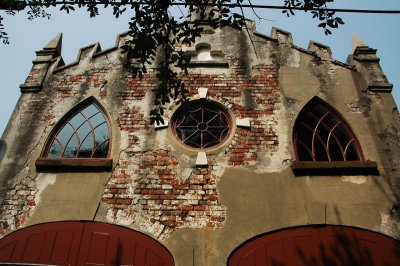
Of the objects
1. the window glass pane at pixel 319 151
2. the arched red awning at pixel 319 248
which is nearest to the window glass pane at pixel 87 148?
the arched red awning at pixel 319 248

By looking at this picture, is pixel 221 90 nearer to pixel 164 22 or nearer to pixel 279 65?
pixel 279 65

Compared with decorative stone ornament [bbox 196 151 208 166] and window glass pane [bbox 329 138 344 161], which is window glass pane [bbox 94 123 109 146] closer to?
decorative stone ornament [bbox 196 151 208 166]

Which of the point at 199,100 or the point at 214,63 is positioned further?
the point at 214,63

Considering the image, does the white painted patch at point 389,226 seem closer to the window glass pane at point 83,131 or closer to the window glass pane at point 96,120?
the window glass pane at point 96,120

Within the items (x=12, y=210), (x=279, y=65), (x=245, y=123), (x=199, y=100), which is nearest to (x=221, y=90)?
(x=199, y=100)

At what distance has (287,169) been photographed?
275 inches

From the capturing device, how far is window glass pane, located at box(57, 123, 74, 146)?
770 cm

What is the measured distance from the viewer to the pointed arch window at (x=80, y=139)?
7051 millimetres

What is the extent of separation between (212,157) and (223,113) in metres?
1.22

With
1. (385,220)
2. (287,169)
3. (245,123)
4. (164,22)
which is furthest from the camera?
(245,123)

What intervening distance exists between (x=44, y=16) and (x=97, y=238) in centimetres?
444

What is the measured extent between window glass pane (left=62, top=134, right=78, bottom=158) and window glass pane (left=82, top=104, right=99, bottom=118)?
2.06ft

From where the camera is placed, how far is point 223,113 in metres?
7.95

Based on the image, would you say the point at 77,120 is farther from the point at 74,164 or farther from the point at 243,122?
the point at 243,122
